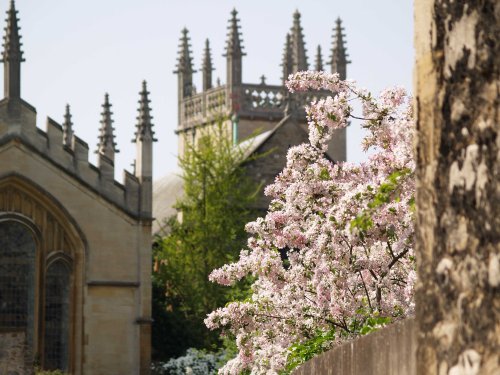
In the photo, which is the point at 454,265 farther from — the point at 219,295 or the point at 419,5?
the point at 219,295

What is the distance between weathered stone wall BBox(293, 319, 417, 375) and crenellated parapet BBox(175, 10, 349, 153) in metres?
67.6

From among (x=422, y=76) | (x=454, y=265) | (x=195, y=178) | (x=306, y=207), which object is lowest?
(x=454, y=265)

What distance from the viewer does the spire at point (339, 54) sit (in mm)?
79500

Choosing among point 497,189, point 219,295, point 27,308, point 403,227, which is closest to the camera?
point 497,189

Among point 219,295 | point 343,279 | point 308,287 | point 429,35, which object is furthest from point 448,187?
point 219,295

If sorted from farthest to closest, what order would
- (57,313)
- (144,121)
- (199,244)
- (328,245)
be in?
1. (199,244)
2. (144,121)
3. (57,313)
4. (328,245)

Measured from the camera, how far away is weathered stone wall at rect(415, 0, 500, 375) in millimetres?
3230

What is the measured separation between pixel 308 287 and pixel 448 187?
1159 cm

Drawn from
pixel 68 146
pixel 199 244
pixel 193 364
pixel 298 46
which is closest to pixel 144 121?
pixel 68 146

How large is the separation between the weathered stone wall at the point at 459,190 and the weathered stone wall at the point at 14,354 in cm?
3220

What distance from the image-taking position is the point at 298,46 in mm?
81188

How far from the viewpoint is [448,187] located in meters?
3.36

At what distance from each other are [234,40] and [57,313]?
4082 centimetres

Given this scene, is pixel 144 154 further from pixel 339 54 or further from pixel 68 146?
pixel 339 54
